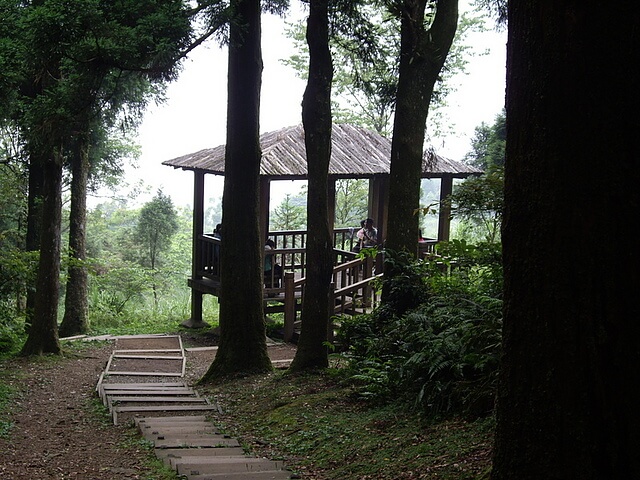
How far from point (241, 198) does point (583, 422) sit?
889 centimetres

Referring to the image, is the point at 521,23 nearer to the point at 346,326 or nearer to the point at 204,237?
the point at 346,326

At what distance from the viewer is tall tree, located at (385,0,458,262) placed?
988cm

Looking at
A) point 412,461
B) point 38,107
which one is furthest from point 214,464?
point 38,107

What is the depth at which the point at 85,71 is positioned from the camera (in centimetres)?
1104

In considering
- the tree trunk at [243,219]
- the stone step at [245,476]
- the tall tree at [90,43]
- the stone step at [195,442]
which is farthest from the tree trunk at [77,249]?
the stone step at [245,476]

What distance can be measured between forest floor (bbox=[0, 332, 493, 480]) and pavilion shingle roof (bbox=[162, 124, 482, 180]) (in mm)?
5697

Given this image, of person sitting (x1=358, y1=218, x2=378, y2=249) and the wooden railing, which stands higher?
person sitting (x1=358, y1=218, x2=378, y2=249)

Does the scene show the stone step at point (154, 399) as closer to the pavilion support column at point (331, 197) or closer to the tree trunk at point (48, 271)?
the tree trunk at point (48, 271)

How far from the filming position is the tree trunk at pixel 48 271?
14.1 meters

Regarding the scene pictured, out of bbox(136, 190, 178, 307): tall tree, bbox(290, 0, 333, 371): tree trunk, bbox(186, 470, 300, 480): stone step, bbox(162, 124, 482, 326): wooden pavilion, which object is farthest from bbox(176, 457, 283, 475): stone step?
bbox(136, 190, 178, 307): tall tree

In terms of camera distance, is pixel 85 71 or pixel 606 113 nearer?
pixel 606 113

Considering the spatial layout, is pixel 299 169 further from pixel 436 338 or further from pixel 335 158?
pixel 436 338

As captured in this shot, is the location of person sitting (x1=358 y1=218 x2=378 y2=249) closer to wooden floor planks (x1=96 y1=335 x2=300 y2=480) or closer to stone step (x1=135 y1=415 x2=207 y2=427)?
wooden floor planks (x1=96 y1=335 x2=300 y2=480)

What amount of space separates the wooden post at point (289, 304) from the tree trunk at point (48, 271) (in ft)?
15.4
